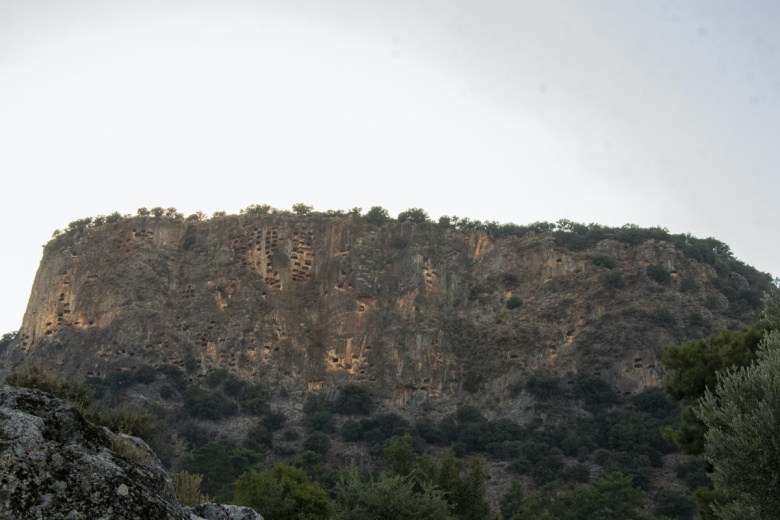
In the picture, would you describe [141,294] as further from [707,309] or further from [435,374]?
[707,309]

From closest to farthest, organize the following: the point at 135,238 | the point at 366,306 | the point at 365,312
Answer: the point at 365,312 → the point at 366,306 → the point at 135,238

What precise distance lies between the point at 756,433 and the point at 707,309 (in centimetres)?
6370

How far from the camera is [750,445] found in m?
17.3

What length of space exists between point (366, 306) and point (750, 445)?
66.6 m

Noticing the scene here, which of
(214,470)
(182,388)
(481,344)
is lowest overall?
(214,470)

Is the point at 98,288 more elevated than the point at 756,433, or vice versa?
the point at 98,288

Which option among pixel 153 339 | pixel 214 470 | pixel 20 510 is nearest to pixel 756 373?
pixel 20 510

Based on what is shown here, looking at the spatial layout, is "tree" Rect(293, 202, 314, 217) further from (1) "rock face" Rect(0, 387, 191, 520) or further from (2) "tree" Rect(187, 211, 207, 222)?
(1) "rock face" Rect(0, 387, 191, 520)

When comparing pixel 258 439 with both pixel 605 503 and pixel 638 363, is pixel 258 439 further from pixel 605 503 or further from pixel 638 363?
pixel 638 363

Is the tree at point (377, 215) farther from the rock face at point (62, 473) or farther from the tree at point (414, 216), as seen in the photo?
the rock face at point (62, 473)

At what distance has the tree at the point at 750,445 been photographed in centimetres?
1698

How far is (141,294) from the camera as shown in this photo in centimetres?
8306

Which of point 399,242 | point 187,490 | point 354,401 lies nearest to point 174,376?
point 354,401

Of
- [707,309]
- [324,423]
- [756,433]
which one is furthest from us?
[707,309]
